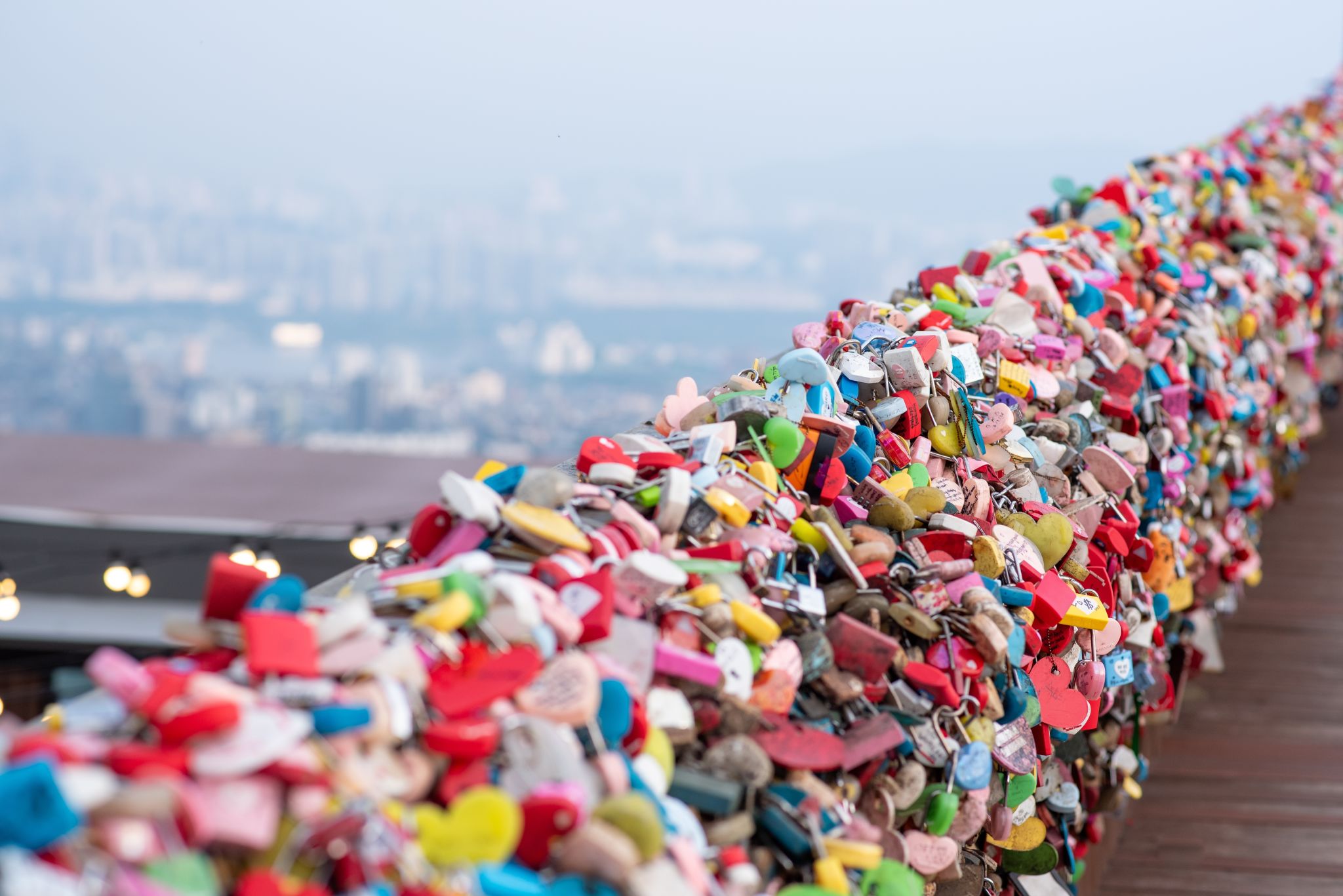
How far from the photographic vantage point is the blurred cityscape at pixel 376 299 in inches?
477

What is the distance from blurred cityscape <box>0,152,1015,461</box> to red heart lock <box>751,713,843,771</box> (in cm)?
969

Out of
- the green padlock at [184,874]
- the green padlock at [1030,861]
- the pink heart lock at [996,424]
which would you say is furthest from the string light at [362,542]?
the green padlock at [184,874]

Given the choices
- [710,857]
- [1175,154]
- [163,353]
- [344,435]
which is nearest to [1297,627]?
[1175,154]

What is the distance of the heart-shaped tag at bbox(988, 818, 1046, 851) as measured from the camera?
41.4 inches

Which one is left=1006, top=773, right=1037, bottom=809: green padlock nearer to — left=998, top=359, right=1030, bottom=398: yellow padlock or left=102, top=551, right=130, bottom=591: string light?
left=998, top=359, right=1030, bottom=398: yellow padlock

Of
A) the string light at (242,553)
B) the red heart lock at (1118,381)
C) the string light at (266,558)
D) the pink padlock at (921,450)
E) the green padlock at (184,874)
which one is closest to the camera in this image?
the green padlock at (184,874)

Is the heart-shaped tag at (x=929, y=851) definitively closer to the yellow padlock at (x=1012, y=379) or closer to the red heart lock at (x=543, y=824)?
the red heart lock at (x=543, y=824)

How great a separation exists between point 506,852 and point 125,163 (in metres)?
19.3

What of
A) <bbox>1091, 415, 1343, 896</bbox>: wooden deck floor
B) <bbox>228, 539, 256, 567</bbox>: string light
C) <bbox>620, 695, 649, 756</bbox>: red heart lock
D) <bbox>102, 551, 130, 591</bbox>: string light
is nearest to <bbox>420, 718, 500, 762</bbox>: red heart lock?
<bbox>620, 695, 649, 756</bbox>: red heart lock

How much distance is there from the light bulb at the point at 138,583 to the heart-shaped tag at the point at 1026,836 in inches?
228

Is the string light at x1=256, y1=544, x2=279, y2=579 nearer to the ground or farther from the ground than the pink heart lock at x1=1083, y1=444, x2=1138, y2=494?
nearer to the ground

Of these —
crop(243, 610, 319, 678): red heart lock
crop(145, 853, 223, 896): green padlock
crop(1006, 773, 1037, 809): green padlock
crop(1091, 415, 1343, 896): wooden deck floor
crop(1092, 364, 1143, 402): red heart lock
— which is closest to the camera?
crop(145, 853, 223, 896): green padlock

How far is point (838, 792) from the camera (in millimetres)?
787

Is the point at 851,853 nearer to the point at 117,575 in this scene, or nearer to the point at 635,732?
the point at 635,732
